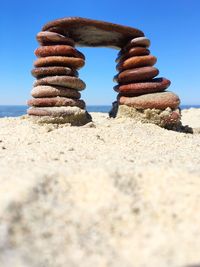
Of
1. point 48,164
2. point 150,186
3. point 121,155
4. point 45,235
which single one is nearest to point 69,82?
point 121,155

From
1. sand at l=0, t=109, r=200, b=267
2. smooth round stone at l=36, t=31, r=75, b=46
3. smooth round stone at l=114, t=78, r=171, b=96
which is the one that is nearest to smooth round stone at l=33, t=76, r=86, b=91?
smooth round stone at l=36, t=31, r=75, b=46

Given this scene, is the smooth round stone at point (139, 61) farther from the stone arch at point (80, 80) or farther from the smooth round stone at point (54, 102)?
the smooth round stone at point (54, 102)

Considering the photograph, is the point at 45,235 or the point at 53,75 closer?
the point at 45,235

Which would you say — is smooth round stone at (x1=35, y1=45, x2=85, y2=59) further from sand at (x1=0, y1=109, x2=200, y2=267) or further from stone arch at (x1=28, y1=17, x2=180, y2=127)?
sand at (x1=0, y1=109, x2=200, y2=267)

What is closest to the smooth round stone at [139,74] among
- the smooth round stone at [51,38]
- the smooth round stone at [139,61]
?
the smooth round stone at [139,61]

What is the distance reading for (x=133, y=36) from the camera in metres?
6.45

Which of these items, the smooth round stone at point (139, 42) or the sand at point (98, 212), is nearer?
the sand at point (98, 212)

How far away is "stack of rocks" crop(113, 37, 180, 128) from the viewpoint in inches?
237

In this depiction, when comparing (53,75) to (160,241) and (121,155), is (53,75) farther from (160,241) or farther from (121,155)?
(160,241)

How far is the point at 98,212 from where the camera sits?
8.16 feet

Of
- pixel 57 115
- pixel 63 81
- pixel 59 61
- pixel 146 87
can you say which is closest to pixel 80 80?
pixel 63 81

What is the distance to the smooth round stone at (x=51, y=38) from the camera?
234 inches

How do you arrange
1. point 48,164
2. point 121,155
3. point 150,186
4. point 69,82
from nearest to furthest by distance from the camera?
point 150,186
point 48,164
point 121,155
point 69,82

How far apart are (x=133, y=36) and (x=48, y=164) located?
3.71 m
